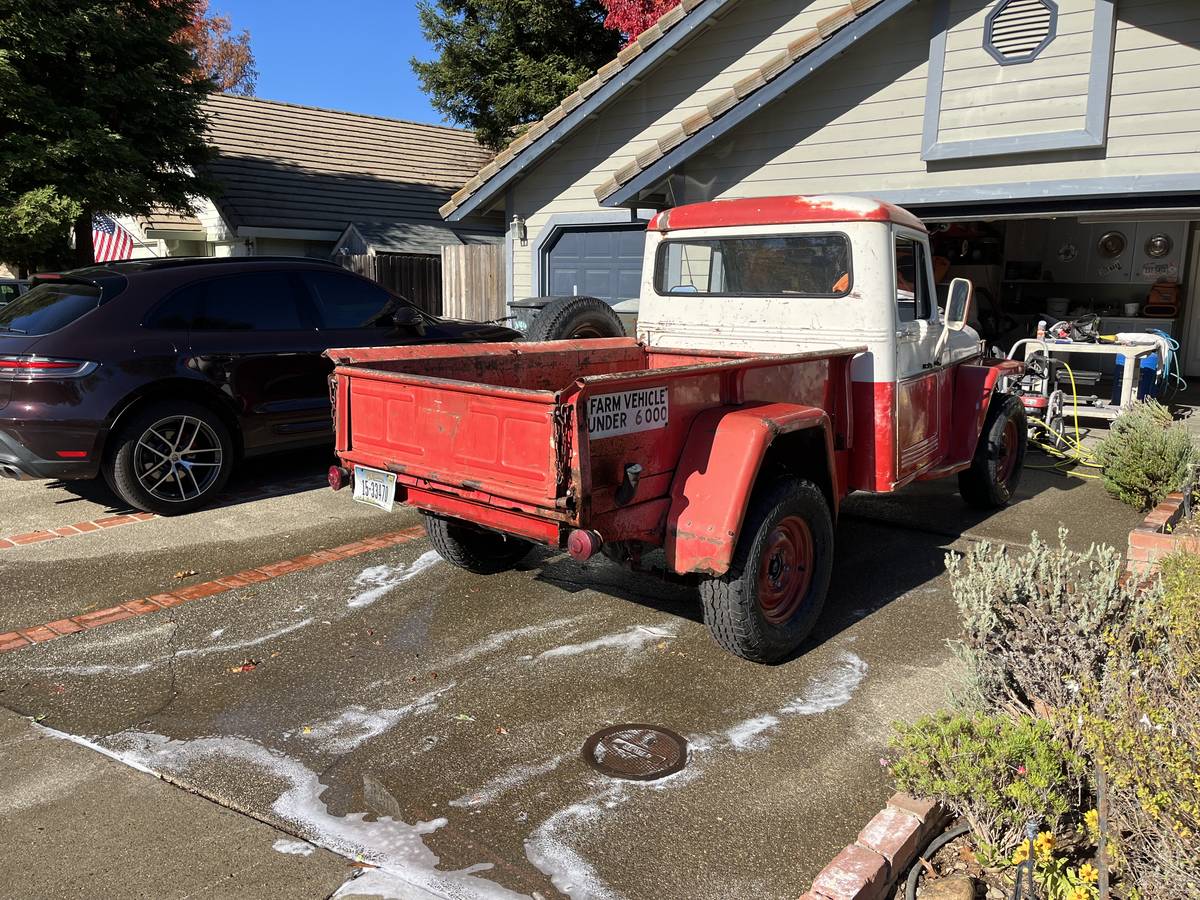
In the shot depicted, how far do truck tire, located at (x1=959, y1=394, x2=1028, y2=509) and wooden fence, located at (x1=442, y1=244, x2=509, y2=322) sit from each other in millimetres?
7985

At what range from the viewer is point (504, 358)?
5223 millimetres

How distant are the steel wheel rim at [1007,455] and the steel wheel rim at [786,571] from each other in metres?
2.93

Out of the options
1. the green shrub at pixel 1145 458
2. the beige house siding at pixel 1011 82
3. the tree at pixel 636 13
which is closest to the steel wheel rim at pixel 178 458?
the green shrub at pixel 1145 458

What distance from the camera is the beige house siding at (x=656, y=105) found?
10391 millimetres

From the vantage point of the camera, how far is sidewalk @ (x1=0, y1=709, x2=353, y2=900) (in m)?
2.71

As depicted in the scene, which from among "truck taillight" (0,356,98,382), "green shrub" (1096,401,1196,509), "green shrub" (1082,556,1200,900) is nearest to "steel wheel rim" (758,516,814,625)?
"green shrub" (1082,556,1200,900)

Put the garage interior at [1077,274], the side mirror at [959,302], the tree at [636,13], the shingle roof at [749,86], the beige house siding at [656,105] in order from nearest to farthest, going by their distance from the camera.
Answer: the side mirror at [959,302] → the shingle roof at [749,86] → the beige house siding at [656,105] → the garage interior at [1077,274] → the tree at [636,13]

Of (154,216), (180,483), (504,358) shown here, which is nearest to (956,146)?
(504,358)

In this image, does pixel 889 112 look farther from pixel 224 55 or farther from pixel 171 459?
pixel 224 55

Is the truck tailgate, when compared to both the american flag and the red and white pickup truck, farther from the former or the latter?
the american flag

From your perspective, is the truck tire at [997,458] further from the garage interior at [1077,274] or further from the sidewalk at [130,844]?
the garage interior at [1077,274]

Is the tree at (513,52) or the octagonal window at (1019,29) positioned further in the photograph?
the tree at (513,52)

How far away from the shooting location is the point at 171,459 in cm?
660

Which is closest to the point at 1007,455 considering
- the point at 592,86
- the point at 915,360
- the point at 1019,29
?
the point at 915,360
